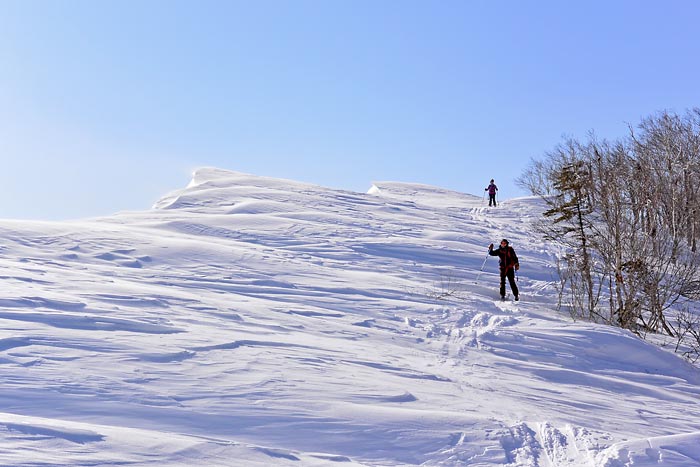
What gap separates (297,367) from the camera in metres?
7.72

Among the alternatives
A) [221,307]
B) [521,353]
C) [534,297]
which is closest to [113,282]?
[221,307]

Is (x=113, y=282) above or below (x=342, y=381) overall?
above

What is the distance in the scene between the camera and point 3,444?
4746mm

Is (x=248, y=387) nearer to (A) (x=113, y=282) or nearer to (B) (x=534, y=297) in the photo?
(A) (x=113, y=282)

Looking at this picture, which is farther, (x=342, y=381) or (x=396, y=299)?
(x=396, y=299)

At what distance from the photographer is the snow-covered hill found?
5.60 m

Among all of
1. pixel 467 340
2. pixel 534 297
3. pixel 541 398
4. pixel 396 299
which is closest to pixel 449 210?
pixel 534 297

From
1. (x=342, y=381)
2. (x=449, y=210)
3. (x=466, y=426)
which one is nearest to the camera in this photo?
(x=466, y=426)

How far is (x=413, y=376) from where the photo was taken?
328 inches

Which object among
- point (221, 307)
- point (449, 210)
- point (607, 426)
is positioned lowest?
point (607, 426)

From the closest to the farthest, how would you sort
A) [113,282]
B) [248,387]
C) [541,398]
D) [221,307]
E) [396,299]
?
[248,387] < [541,398] < [221,307] < [113,282] < [396,299]

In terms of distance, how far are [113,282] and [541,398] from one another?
815 cm

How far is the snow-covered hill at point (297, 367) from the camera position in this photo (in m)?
5.60

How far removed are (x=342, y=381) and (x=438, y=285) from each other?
9.93m
